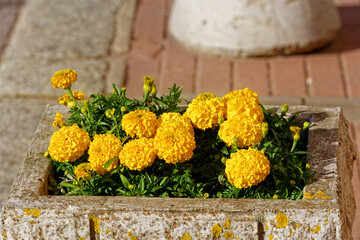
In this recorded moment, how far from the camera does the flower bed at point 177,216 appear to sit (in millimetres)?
1604

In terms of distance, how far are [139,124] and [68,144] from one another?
0.21 m

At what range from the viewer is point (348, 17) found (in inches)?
179

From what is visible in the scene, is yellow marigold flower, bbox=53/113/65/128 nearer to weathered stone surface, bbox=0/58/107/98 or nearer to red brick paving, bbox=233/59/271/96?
weathered stone surface, bbox=0/58/107/98

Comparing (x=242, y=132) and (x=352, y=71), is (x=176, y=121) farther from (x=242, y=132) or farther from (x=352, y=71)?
(x=352, y=71)

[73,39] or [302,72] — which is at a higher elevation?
[73,39]

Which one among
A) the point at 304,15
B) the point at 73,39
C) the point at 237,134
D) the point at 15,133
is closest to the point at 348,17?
the point at 304,15

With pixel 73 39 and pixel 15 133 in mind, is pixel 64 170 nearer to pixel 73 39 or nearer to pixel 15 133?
pixel 15 133

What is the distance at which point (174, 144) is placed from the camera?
173 centimetres

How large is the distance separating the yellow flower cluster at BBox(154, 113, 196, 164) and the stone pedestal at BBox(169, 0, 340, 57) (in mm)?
2190

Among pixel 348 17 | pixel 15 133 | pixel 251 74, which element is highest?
pixel 348 17

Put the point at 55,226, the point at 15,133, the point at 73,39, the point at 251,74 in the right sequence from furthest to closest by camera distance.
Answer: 1. the point at 73,39
2. the point at 251,74
3. the point at 15,133
4. the point at 55,226

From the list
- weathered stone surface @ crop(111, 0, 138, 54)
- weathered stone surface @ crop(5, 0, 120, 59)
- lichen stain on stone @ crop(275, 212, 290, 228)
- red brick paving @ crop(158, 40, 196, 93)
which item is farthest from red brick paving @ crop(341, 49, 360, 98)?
lichen stain on stone @ crop(275, 212, 290, 228)

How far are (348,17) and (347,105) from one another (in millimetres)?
1205

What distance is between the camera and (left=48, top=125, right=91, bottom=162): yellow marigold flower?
179cm
